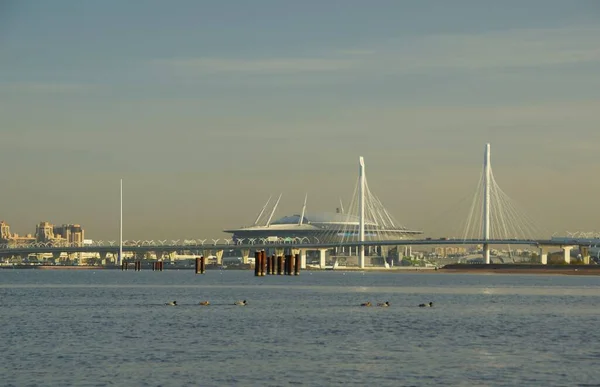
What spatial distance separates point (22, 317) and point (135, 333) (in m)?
13.2

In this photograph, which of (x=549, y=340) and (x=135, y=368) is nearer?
(x=135, y=368)

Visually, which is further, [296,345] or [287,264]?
[287,264]

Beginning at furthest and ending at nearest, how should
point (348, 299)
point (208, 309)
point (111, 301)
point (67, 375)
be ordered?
point (348, 299), point (111, 301), point (208, 309), point (67, 375)

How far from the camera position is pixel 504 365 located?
1454 inches

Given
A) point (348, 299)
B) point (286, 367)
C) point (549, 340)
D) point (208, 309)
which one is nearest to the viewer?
point (286, 367)

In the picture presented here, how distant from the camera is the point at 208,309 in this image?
2685 inches

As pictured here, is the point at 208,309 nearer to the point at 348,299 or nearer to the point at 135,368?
the point at 348,299

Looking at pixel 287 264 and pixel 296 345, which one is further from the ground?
pixel 287 264

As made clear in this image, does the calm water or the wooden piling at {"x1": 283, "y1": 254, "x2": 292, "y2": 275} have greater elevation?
the wooden piling at {"x1": 283, "y1": 254, "x2": 292, "y2": 275}

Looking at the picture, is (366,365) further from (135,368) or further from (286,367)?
(135,368)

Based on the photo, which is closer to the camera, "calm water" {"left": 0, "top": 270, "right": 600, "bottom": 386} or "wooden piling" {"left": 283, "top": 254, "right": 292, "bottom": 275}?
"calm water" {"left": 0, "top": 270, "right": 600, "bottom": 386}

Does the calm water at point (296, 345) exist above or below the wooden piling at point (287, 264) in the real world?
below

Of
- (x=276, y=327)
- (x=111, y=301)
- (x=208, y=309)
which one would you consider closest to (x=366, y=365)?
(x=276, y=327)

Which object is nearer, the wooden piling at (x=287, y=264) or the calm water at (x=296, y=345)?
the calm water at (x=296, y=345)
